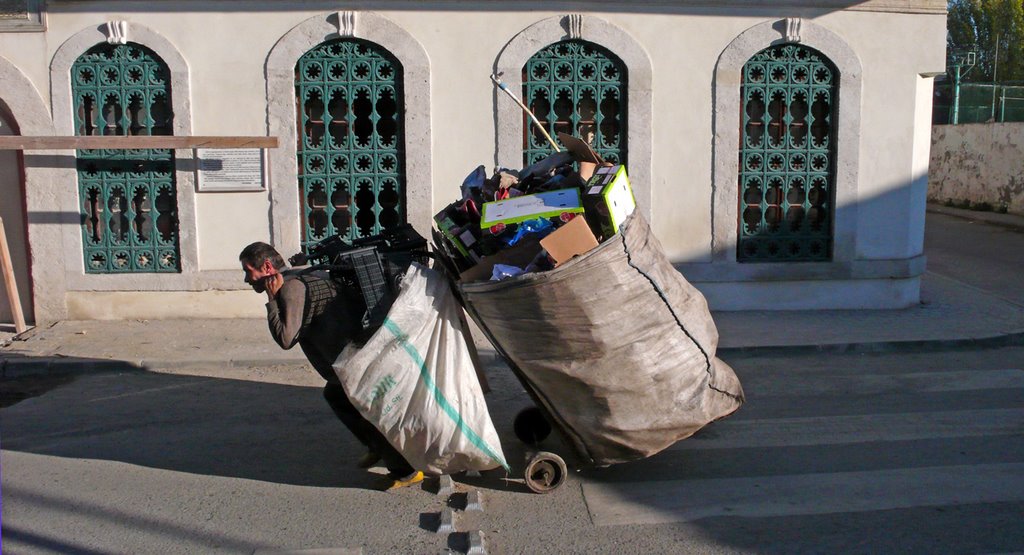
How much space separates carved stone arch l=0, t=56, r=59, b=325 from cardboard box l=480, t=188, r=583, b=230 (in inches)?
255

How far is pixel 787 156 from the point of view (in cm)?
1037

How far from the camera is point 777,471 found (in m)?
5.62

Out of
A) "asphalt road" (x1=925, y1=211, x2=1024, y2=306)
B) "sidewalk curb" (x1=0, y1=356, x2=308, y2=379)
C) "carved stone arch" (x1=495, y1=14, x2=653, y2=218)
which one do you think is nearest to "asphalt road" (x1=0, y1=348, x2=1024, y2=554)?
"sidewalk curb" (x1=0, y1=356, x2=308, y2=379)

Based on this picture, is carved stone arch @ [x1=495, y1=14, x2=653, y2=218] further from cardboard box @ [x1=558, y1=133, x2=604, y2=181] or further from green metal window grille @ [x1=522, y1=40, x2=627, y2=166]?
cardboard box @ [x1=558, y1=133, x2=604, y2=181]

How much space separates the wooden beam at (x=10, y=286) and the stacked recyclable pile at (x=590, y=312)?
5.84 meters

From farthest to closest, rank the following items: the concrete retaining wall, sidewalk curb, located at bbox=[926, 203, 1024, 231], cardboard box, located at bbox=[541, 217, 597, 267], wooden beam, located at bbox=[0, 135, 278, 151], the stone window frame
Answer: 1. the concrete retaining wall
2. sidewalk curb, located at bbox=[926, 203, 1024, 231]
3. the stone window frame
4. wooden beam, located at bbox=[0, 135, 278, 151]
5. cardboard box, located at bbox=[541, 217, 597, 267]

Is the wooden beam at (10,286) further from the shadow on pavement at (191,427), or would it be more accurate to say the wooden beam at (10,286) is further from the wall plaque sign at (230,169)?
the wall plaque sign at (230,169)

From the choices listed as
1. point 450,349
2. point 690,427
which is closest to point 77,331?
point 450,349

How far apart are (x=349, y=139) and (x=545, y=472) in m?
5.58

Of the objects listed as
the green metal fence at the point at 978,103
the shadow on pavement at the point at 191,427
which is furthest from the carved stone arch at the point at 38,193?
the green metal fence at the point at 978,103

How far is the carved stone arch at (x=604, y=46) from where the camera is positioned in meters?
9.91

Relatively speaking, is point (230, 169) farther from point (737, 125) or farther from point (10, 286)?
point (737, 125)

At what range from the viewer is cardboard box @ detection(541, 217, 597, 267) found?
15.4 feet

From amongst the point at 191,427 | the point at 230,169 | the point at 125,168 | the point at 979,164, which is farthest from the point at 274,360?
the point at 979,164
